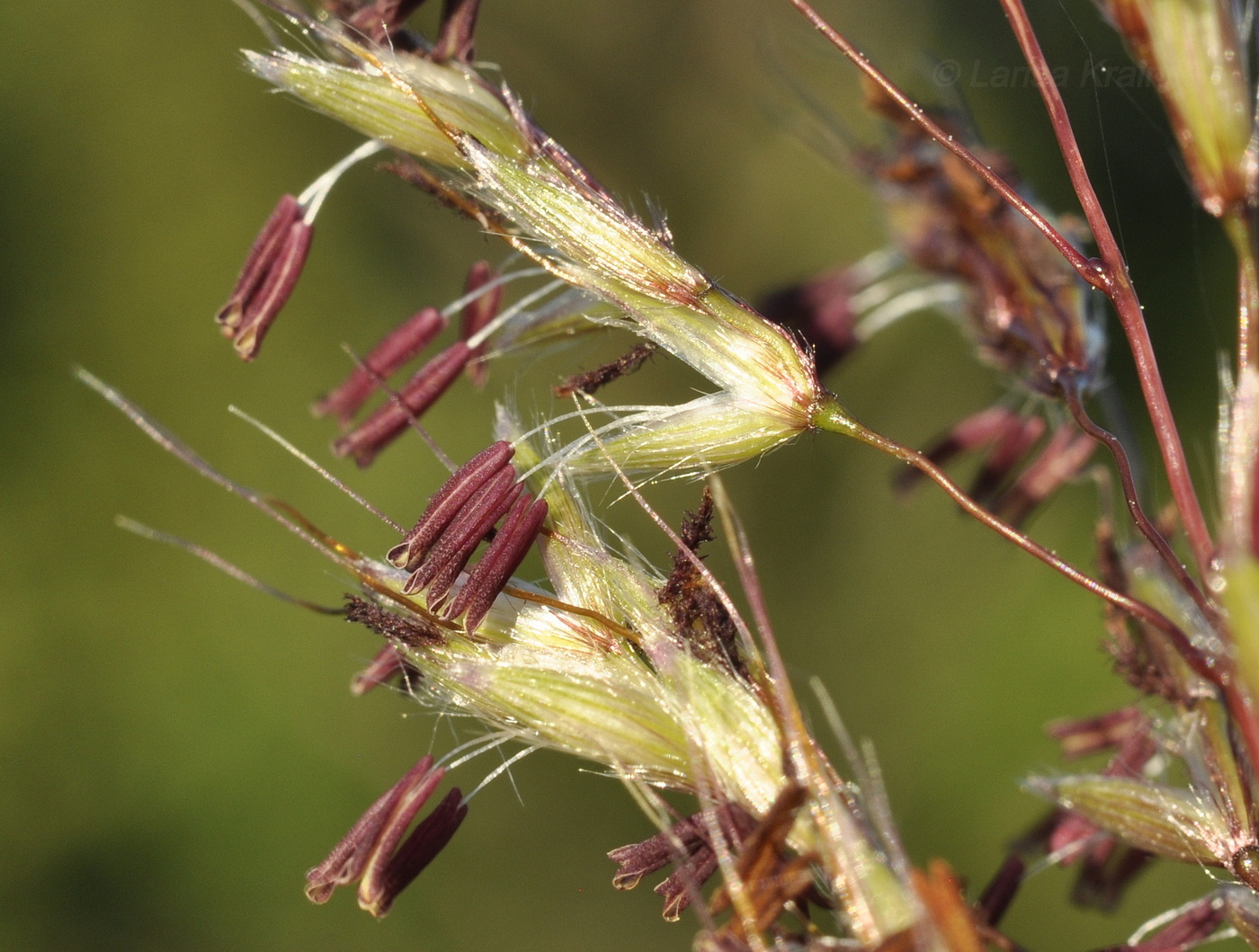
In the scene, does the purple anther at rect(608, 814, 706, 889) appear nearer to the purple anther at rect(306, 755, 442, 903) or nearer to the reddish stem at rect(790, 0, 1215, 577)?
the purple anther at rect(306, 755, 442, 903)

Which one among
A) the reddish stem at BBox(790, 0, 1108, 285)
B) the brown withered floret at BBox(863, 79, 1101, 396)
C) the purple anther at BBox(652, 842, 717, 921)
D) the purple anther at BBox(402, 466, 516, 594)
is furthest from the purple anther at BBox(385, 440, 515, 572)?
the brown withered floret at BBox(863, 79, 1101, 396)

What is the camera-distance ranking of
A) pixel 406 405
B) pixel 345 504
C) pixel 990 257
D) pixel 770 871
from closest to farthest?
pixel 770 871 < pixel 406 405 < pixel 990 257 < pixel 345 504

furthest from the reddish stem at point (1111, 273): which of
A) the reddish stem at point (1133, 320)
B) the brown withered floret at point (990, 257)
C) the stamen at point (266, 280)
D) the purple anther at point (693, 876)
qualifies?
the stamen at point (266, 280)

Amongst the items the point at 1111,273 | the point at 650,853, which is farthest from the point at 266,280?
the point at 1111,273

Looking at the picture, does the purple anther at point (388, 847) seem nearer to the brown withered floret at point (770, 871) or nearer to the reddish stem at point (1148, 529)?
the brown withered floret at point (770, 871)

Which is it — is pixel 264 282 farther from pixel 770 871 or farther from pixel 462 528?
pixel 770 871
